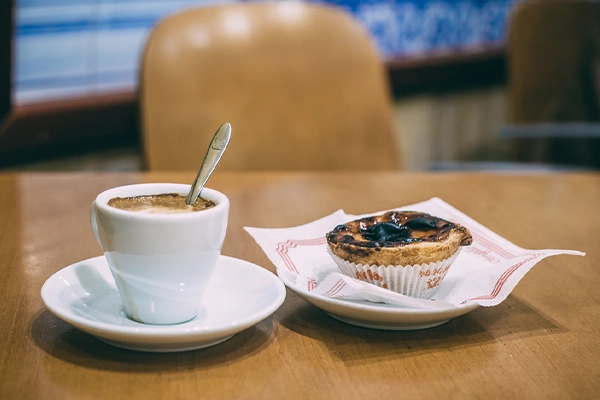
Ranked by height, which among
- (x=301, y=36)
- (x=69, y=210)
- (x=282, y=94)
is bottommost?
(x=69, y=210)

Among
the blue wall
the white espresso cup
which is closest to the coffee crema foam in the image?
the white espresso cup

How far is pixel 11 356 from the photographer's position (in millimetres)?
549

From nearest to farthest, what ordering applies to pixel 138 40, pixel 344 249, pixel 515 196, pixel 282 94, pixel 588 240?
pixel 344 249
pixel 588 240
pixel 515 196
pixel 282 94
pixel 138 40

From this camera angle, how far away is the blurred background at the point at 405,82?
1.69 metres

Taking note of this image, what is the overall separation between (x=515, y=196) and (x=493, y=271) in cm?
54

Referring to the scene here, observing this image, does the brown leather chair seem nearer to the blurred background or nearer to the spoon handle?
the blurred background

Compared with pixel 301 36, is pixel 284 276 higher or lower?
lower

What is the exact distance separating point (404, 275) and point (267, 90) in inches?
38.4

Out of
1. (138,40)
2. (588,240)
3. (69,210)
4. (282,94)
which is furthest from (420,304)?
(138,40)

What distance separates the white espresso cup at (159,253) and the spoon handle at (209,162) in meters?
0.02

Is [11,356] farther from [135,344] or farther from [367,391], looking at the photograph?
Answer: [367,391]

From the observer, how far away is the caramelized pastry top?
0.64 meters

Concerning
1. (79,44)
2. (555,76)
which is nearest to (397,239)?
(79,44)

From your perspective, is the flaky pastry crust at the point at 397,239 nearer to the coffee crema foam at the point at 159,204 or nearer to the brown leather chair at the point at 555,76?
the coffee crema foam at the point at 159,204
